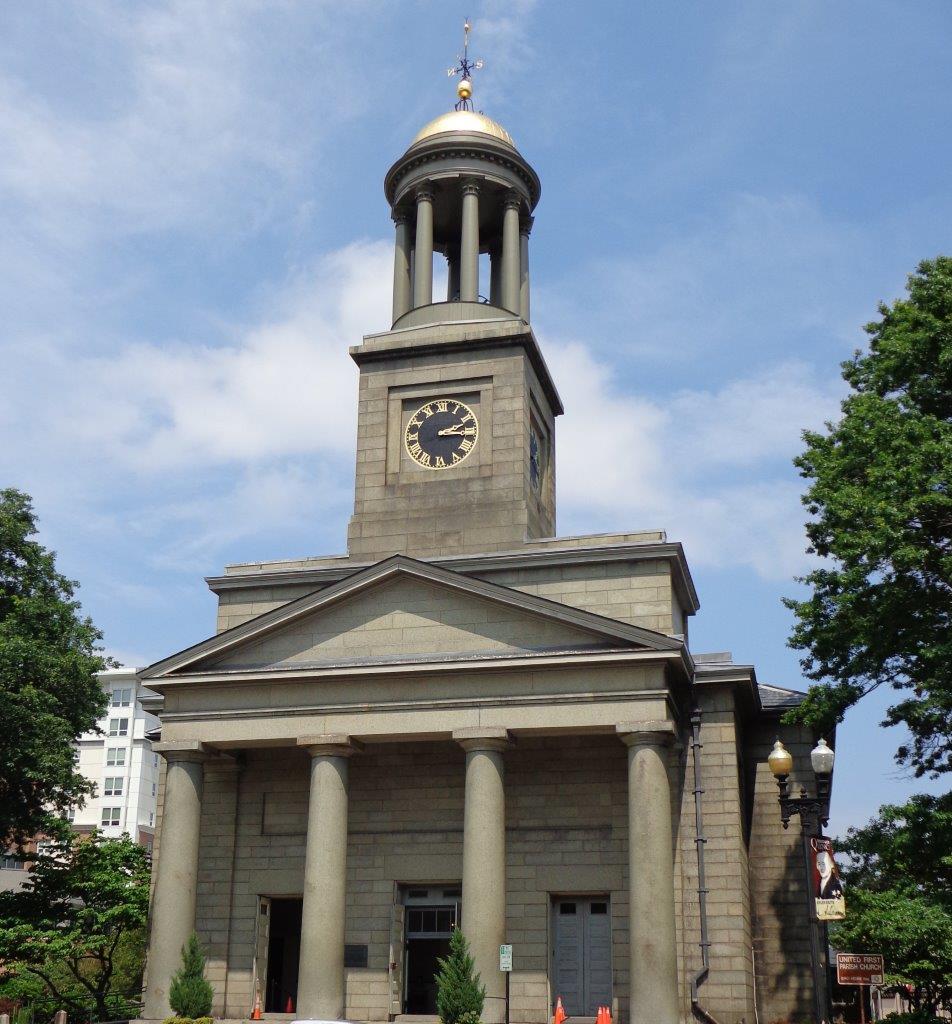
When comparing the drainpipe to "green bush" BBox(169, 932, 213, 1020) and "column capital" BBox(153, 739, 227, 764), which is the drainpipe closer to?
"green bush" BBox(169, 932, 213, 1020)

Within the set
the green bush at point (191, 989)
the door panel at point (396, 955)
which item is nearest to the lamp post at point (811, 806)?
the door panel at point (396, 955)

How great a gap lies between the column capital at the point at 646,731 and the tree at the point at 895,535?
109 inches

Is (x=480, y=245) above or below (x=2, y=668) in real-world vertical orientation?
above

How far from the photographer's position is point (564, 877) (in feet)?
101

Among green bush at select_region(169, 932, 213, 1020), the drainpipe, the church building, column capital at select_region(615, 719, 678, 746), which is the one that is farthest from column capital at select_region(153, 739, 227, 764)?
the drainpipe

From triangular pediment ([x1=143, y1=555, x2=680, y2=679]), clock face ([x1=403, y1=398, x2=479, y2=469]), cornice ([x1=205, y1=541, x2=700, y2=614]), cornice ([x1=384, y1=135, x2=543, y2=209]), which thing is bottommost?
triangular pediment ([x1=143, y1=555, x2=680, y2=679])

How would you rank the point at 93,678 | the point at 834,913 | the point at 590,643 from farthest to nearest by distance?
the point at 93,678, the point at 590,643, the point at 834,913

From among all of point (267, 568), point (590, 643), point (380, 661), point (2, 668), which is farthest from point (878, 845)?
point (2, 668)

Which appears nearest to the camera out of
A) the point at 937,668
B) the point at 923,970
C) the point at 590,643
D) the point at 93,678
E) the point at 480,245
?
the point at 937,668

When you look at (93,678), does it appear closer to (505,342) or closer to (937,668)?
(505,342)

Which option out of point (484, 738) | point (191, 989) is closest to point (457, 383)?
point (484, 738)

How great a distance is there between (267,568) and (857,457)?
17928 millimetres

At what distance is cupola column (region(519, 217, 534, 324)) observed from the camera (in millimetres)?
41969

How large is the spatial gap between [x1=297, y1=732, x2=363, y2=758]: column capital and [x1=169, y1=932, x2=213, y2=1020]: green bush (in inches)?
202
